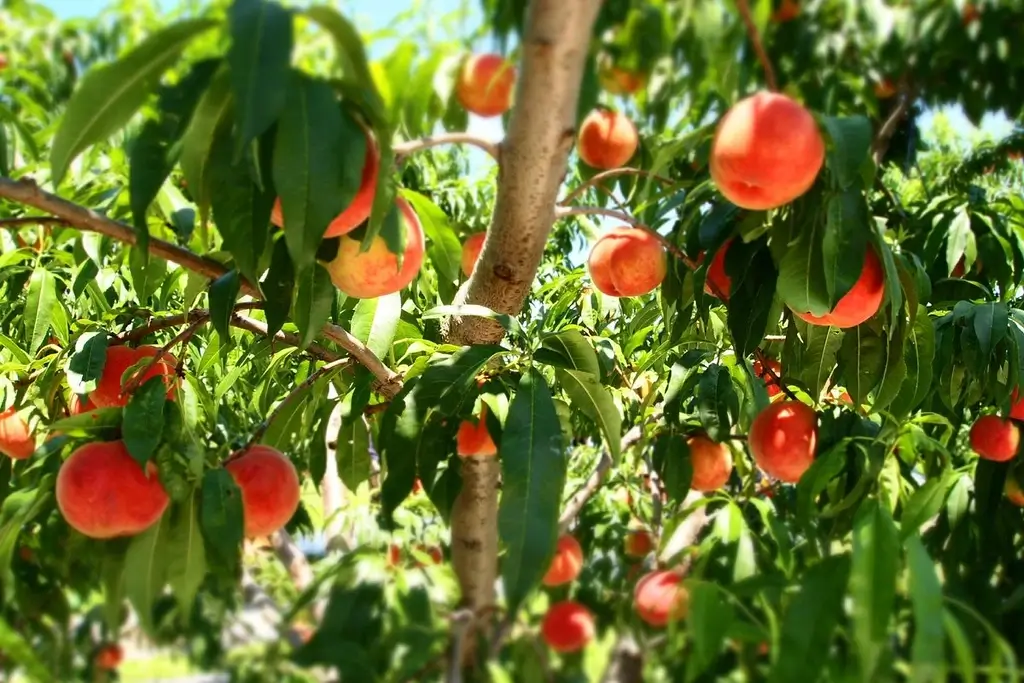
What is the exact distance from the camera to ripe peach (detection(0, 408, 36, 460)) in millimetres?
975

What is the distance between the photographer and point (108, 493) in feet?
1.88

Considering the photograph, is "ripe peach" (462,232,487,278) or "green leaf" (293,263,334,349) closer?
"green leaf" (293,263,334,349)

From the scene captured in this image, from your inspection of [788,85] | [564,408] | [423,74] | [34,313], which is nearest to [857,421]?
[564,408]

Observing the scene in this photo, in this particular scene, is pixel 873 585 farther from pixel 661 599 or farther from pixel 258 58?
pixel 258 58

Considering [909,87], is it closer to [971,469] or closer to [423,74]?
[423,74]

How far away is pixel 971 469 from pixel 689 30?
0.80m

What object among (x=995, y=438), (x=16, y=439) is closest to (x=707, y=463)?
(x=995, y=438)

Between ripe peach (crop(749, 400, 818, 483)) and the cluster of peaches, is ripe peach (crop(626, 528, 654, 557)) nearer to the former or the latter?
ripe peach (crop(749, 400, 818, 483))

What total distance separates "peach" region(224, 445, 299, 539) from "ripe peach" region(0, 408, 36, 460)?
43 cm

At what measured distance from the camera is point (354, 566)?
0.51m

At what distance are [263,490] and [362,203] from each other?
281 millimetres

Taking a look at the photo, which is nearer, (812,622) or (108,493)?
(812,622)

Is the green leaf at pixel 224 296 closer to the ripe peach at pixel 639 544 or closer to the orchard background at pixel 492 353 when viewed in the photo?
the orchard background at pixel 492 353


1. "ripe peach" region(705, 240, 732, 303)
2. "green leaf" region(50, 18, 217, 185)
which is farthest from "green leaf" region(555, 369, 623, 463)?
"green leaf" region(50, 18, 217, 185)
